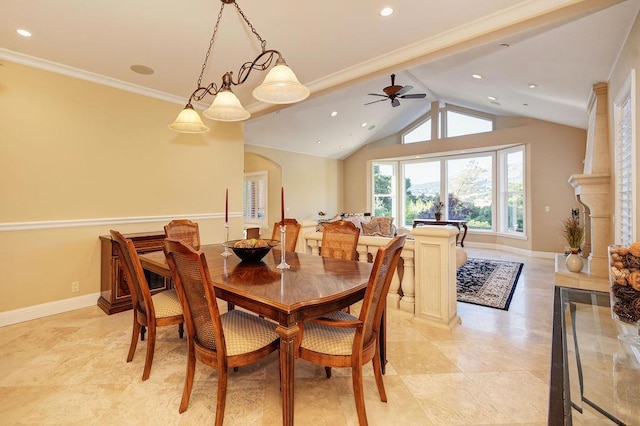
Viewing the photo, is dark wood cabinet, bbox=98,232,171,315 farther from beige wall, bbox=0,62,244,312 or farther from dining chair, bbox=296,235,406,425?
dining chair, bbox=296,235,406,425

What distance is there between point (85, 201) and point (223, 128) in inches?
86.4

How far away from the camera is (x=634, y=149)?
8.55 ft

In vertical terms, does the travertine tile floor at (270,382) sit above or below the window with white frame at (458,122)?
below

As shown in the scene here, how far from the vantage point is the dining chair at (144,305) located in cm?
198

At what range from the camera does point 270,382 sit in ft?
6.56

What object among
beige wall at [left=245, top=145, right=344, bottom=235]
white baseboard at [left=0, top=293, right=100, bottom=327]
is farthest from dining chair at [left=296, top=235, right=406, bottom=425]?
beige wall at [left=245, top=145, right=344, bottom=235]

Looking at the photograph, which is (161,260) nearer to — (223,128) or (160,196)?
(160,196)

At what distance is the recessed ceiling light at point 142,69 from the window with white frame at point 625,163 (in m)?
4.83

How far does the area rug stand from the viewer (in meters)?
3.69

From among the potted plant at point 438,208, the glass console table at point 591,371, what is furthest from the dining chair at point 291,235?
the potted plant at point 438,208

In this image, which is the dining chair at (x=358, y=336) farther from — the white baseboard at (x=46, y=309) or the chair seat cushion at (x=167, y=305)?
Answer: the white baseboard at (x=46, y=309)

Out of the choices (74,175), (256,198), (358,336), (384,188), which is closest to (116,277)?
(74,175)

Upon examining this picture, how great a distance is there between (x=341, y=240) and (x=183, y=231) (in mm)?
1698

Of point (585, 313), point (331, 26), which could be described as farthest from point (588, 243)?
point (331, 26)
